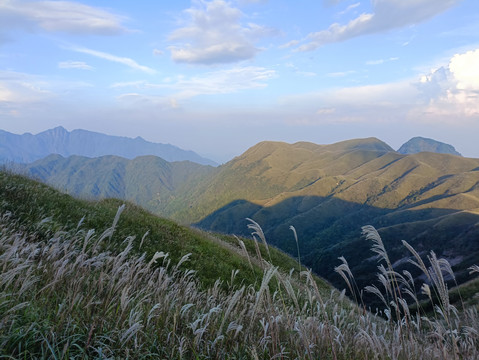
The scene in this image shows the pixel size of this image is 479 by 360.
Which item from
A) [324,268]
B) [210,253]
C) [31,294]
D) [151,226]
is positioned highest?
[31,294]

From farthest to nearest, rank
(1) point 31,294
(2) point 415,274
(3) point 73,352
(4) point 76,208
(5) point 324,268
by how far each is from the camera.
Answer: (5) point 324,268 < (2) point 415,274 < (4) point 76,208 < (1) point 31,294 < (3) point 73,352

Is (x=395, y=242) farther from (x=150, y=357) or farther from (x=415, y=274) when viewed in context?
(x=150, y=357)

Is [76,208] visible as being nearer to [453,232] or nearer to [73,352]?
[73,352]

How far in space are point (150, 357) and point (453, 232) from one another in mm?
168801

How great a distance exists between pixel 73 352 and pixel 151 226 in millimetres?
12481

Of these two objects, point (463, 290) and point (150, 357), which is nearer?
point (150, 357)

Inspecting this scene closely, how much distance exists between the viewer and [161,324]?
153 inches

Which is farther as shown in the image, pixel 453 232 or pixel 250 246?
pixel 453 232

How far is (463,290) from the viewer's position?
44031 millimetres

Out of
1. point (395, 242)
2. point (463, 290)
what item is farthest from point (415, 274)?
point (463, 290)

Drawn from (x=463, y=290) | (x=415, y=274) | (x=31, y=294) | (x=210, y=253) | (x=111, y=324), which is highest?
(x=31, y=294)

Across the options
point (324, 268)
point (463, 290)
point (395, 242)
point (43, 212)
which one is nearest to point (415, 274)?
A: point (395, 242)

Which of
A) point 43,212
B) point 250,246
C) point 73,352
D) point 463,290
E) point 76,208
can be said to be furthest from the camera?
point 463,290

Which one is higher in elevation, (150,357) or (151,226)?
(150,357)
